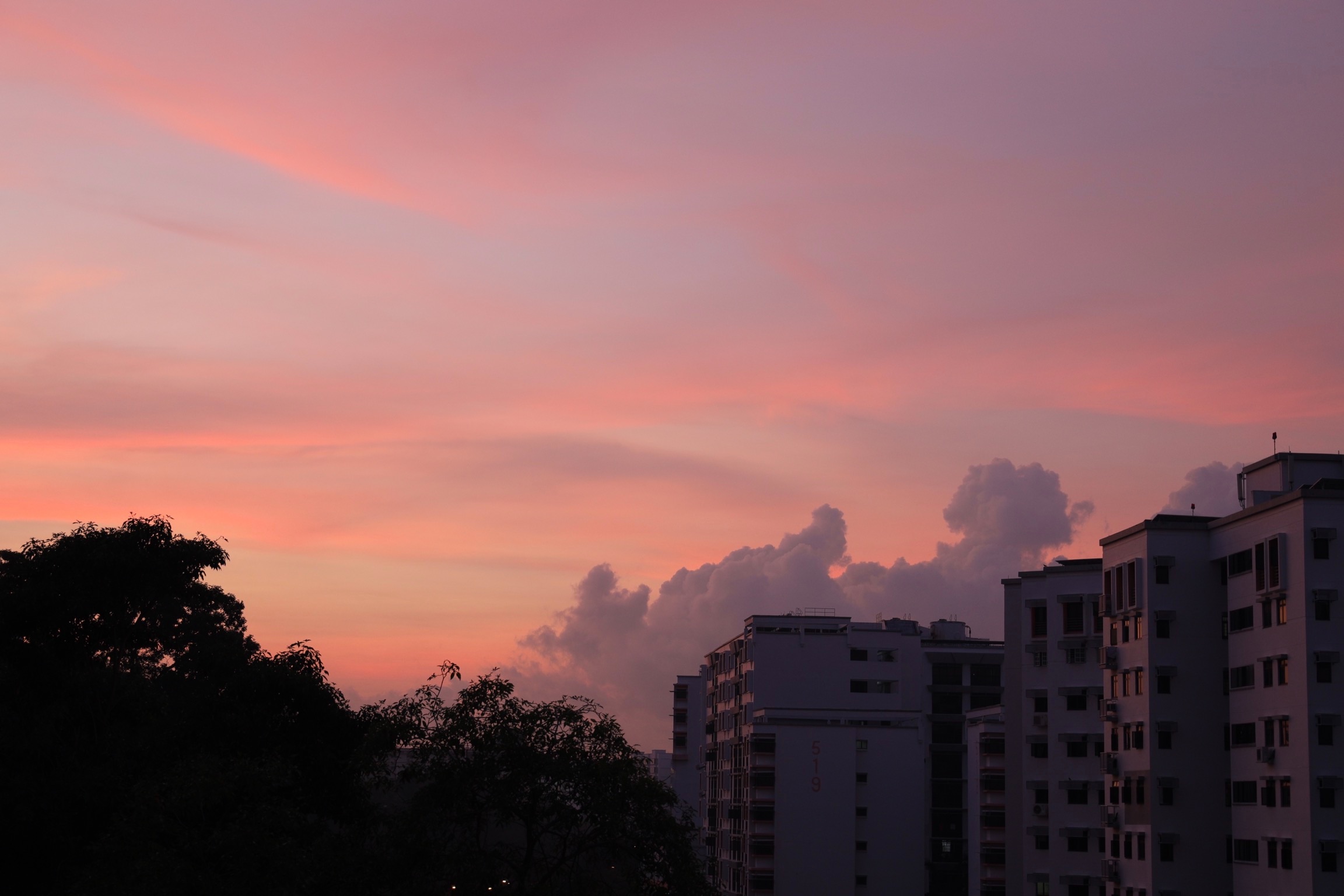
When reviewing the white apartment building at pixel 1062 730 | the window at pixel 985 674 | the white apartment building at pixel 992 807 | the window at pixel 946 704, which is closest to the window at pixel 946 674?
the window at pixel 946 704

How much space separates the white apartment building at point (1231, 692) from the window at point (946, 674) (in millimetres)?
71219

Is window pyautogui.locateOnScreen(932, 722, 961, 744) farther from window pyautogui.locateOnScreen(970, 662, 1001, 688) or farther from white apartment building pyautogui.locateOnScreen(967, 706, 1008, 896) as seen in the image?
white apartment building pyautogui.locateOnScreen(967, 706, 1008, 896)

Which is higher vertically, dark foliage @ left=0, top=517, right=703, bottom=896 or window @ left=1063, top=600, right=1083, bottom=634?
window @ left=1063, top=600, right=1083, bottom=634

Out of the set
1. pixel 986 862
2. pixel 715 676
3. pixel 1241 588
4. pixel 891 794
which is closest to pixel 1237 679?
pixel 1241 588

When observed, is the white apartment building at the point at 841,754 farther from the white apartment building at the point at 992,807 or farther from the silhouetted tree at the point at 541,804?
the silhouetted tree at the point at 541,804

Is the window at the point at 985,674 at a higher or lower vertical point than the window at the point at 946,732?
higher

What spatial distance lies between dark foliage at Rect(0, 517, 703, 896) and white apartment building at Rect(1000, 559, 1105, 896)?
58879 millimetres

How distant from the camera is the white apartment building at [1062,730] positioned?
9275 cm

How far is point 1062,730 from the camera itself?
94500mm

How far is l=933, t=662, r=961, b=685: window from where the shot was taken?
501ft

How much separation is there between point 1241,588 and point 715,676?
96826 mm

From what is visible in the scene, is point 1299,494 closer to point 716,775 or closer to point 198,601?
point 198,601

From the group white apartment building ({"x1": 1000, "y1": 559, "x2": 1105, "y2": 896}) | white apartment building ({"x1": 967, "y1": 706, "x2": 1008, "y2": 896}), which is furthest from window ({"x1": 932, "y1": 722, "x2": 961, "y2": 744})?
white apartment building ({"x1": 1000, "y1": 559, "x2": 1105, "y2": 896})

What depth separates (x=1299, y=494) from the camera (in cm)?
6525
